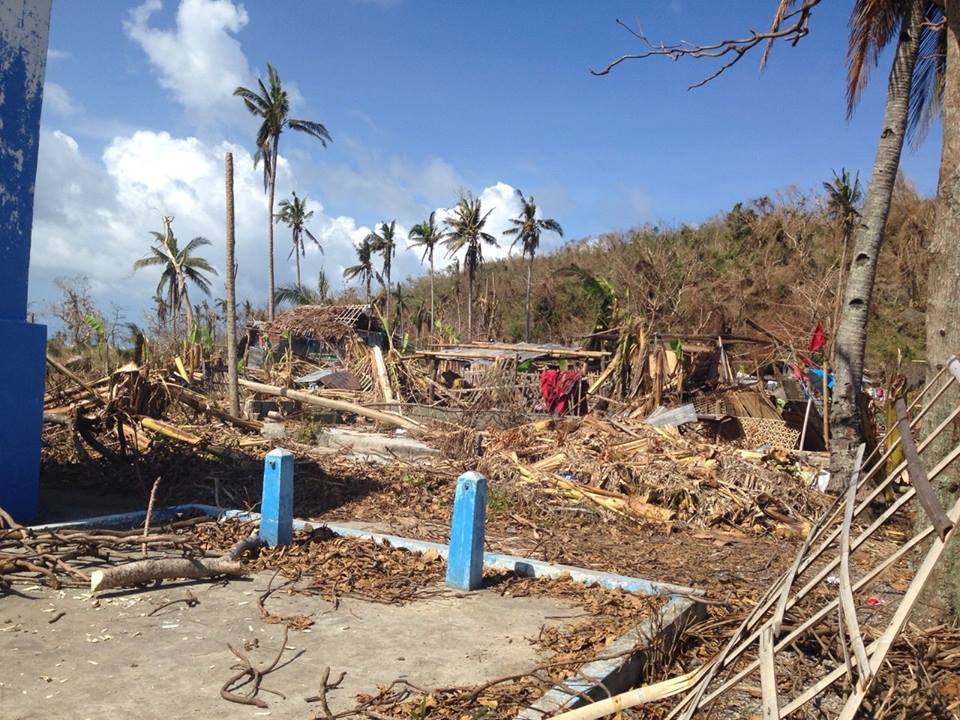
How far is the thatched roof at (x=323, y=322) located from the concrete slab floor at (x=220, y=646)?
18.4 m

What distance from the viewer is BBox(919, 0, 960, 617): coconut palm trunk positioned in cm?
540

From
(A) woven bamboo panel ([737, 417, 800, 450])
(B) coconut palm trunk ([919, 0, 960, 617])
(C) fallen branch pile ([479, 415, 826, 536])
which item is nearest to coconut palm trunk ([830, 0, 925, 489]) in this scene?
(C) fallen branch pile ([479, 415, 826, 536])

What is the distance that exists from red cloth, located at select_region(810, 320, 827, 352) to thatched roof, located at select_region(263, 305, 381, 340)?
1386cm

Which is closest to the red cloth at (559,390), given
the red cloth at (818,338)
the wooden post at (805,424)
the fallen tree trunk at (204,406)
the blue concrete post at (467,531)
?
the red cloth at (818,338)

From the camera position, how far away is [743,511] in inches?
387

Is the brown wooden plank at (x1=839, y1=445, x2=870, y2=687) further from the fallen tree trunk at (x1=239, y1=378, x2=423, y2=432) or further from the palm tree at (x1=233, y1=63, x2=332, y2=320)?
the palm tree at (x1=233, y1=63, x2=332, y2=320)

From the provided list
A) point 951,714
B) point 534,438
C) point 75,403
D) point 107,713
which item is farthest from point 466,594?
point 75,403

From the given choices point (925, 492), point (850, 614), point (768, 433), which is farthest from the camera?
point (768, 433)

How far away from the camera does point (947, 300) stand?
5.71m

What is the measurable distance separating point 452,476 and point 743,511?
13.6 feet

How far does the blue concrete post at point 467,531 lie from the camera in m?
6.51

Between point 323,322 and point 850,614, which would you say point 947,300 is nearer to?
point 850,614

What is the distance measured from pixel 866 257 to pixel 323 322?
1847cm

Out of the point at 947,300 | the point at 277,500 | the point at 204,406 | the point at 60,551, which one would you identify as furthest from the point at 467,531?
the point at 204,406
